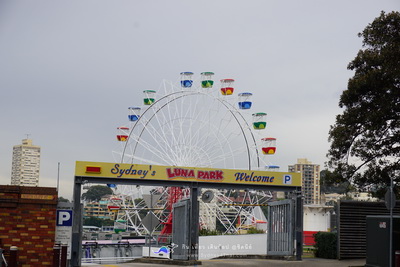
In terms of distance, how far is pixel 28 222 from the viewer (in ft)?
52.4

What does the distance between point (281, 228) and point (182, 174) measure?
489cm

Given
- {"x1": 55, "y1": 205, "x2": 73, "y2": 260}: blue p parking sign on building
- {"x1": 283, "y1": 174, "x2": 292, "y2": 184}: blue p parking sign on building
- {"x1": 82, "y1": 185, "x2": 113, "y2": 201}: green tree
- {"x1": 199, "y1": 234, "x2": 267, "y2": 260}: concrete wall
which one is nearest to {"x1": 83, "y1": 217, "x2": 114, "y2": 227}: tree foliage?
{"x1": 82, "y1": 185, "x2": 113, "y2": 201}: green tree

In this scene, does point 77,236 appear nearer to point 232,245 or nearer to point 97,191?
point 232,245

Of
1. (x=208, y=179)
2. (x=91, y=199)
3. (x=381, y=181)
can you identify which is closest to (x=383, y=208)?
(x=381, y=181)

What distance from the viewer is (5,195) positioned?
15.7 metres

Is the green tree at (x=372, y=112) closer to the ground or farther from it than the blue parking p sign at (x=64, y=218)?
farther from it

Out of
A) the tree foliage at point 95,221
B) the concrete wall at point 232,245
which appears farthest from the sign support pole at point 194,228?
the tree foliage at point 95,221

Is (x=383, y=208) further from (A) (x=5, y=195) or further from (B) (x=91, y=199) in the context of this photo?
(B) (x=91, y=199)

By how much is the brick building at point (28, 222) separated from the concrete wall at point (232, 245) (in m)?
→ 16.0

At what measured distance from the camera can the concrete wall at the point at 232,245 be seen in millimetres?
30578

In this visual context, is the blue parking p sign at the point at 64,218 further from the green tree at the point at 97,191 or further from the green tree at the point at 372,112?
the green tree at the point at 97,191

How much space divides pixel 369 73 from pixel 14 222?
14.7 meters

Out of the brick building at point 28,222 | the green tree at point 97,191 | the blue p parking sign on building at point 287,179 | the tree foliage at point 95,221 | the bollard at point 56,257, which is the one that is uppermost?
the green tree at point 97,191

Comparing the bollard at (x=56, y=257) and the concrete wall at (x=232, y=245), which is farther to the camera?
the concrete wall at (x=232, y=245)
